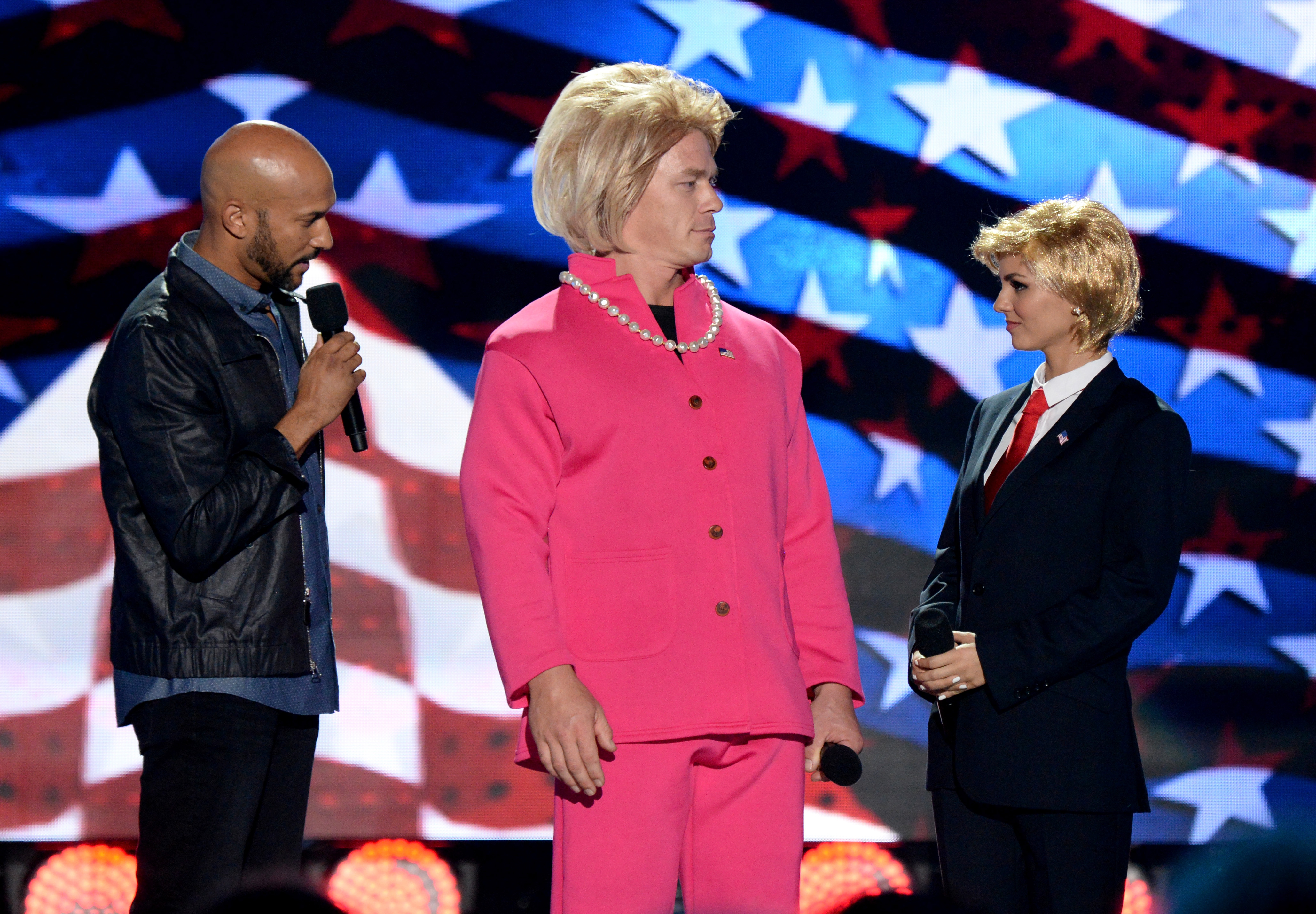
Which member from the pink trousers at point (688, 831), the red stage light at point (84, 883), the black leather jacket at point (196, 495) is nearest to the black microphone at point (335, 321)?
the black leather jacket at point (196, 495)

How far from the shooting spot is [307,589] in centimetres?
189

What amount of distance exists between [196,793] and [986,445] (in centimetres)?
136

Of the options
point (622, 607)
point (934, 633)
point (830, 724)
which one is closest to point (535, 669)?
point (622, 607)

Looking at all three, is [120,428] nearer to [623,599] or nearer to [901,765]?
[623,599]

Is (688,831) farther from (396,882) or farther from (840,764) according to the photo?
(396,882)

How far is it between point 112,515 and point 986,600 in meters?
1.33

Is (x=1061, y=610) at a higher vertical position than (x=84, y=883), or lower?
higher

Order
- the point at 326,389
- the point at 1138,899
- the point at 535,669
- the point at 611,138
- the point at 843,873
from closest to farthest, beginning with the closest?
the point at 535,669 → the point at 611,138 → the point at 326,389 → the point at 1138,899 → the point at 843,873

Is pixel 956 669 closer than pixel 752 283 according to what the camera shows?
Yes

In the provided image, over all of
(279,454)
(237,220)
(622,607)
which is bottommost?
(622,607)

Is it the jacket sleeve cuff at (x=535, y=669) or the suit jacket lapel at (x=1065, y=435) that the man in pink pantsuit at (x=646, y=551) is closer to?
the jacket sleeve cuff at (x=535, y=669)

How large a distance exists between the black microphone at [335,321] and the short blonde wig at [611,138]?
1.71 feet

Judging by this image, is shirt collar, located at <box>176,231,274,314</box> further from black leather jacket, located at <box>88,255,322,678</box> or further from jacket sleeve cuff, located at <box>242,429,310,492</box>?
jacket sleeve cuff, located at <box>242,429,310,492</box>

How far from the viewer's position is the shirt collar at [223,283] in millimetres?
1894
